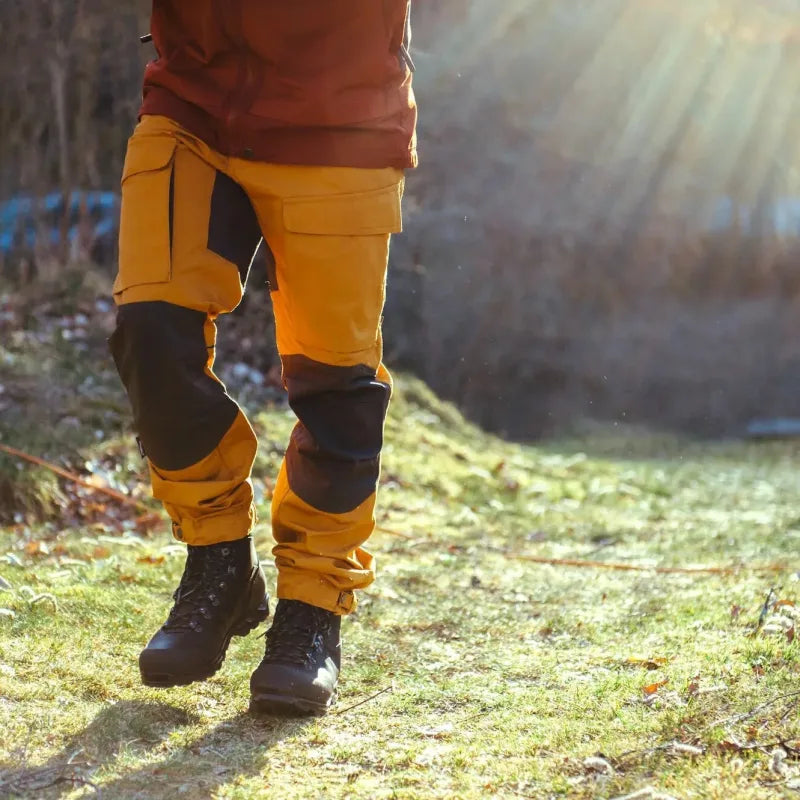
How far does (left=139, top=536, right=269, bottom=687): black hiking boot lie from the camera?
2053mm

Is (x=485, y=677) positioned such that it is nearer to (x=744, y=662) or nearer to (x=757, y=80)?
(x=744, y=662)

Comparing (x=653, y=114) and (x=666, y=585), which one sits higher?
(x=653, y=114)

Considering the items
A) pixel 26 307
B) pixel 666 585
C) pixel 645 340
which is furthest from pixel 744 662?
pixel 645 340

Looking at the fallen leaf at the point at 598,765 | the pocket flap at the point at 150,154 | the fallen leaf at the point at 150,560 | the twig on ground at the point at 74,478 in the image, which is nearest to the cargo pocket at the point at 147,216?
the pocket flap at the point at 150,154

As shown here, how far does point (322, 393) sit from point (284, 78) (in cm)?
60

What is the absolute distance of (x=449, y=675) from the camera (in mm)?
2385

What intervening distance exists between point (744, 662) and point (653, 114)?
9636 mm

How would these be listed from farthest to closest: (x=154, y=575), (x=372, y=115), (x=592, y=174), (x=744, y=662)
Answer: (x=592, y=174), (x=154, y=575), (x=744, y=662), (x=372, y=115)

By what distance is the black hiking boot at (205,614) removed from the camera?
2.05 m

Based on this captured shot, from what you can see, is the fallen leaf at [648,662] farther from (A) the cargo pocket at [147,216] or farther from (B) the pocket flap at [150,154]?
(B) the pocket flap at [150,154]

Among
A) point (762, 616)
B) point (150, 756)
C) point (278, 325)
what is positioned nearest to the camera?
point (150, 756)

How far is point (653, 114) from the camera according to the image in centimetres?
1105

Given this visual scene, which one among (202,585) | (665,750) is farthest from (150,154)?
(665,750)

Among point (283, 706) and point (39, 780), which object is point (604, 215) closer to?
point (283, 706)
